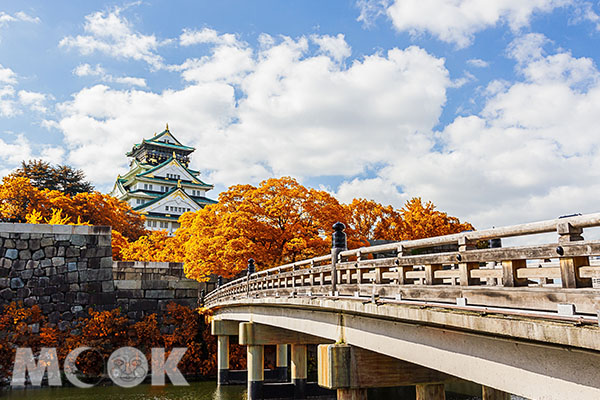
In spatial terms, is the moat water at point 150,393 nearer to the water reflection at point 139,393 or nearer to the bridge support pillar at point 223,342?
the water reflection at point 139,393

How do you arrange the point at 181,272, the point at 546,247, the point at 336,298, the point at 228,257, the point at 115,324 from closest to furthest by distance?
1. the point at 546,247
2. the point at 336,298
3. the point at 228,257
4. the point at 115,324
5. the point at 181,272

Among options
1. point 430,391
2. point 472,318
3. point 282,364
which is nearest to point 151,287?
point 282,364

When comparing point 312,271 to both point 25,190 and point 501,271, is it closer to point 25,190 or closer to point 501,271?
point 501,271

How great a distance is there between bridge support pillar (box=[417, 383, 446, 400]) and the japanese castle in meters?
63.9

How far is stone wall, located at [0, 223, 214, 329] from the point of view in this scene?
3042cm

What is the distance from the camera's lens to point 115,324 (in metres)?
30.7

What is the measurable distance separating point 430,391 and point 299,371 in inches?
423

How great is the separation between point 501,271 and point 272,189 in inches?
868

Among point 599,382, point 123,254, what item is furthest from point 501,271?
point 123,254

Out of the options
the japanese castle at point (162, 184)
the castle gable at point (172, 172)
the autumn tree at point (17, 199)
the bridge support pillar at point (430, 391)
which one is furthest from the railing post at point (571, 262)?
the castle gable at point (172, 172)

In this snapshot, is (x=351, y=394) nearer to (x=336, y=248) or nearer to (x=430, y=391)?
(x=430, y=391)

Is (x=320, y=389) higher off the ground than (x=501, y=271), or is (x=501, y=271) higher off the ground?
(x=501, y=271)

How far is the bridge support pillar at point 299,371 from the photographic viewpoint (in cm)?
1973

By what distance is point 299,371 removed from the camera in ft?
65.2
